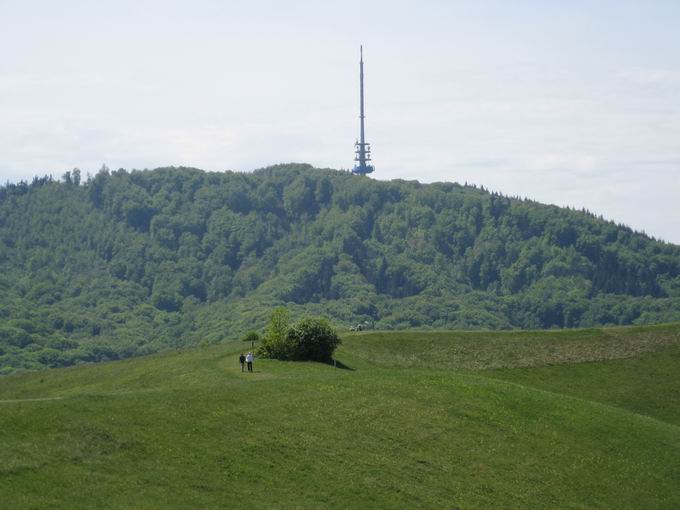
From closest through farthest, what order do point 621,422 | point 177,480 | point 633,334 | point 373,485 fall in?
point 177,480 < point 373,485 < point 621,422 < point 633,334

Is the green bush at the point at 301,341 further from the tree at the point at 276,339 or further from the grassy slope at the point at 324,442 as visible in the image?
the grassy slope at the point at 324,442

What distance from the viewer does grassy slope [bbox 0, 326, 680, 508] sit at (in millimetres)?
55000

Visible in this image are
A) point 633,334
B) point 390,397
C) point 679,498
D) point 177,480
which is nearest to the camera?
point 177,480

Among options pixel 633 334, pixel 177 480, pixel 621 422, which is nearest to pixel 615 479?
pixel 621 422

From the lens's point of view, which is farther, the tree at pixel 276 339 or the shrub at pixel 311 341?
the tree at pixel 276 339

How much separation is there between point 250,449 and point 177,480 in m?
6.89

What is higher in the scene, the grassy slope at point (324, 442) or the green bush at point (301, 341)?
the green bush at point (301, 341)

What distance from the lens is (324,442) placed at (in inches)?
2552

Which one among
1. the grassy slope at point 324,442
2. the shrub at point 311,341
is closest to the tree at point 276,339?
the shrub at point 311,341

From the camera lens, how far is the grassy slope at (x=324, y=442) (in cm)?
5500

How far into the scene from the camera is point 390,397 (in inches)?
2960

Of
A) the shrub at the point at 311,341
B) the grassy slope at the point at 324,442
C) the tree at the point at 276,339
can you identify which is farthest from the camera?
the tree at the point at 276,339

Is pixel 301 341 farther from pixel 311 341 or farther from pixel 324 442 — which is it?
pixel 324 442

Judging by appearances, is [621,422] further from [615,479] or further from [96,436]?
[96,436]
